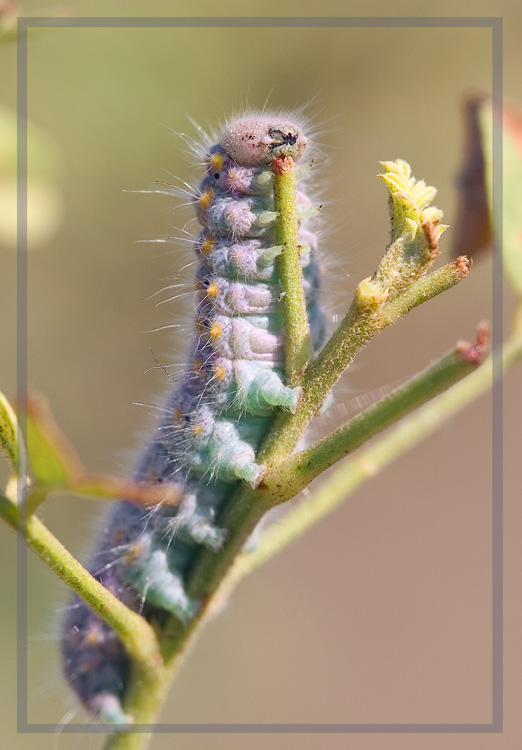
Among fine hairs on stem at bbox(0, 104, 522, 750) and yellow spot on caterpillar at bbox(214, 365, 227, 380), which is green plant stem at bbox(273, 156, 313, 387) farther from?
yellow spot on caterpillar at bbox(214, 365, 227, 380)

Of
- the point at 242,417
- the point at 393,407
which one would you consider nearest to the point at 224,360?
the point at 242,417

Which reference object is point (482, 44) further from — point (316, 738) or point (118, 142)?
point (316, 738)

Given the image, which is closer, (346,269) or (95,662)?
(95,662)

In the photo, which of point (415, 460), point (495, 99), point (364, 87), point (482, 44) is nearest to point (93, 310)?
point (364, 87)

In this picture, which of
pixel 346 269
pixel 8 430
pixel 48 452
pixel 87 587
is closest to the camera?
pixel 48 452

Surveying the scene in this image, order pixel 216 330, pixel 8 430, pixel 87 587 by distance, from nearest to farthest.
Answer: pixel 8 430 → pixel 87 587 → pixel 216 330

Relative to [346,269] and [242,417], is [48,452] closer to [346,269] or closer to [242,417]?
[242,417]
